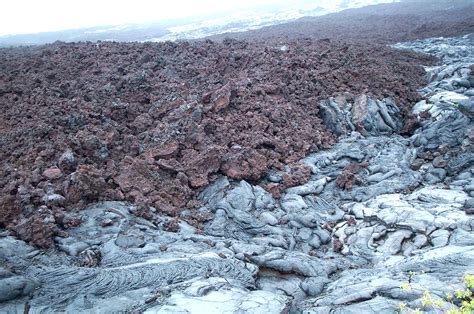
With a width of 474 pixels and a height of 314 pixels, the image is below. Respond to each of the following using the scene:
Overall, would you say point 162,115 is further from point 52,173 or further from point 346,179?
point 346,179

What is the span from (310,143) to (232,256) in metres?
4.32

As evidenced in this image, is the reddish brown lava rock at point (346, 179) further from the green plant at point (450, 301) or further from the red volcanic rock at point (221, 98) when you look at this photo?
the green plant at point (450, 301)

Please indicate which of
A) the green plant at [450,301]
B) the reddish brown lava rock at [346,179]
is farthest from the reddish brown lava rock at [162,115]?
the green plant at [450,301]

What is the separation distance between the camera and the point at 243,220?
6836 mm

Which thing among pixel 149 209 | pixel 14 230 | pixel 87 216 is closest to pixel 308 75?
Answer: pixel 149 209

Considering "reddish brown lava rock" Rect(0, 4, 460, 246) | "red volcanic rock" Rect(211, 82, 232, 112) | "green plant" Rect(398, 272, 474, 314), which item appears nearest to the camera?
"green plant" Rect(398, 272, 474, 314)

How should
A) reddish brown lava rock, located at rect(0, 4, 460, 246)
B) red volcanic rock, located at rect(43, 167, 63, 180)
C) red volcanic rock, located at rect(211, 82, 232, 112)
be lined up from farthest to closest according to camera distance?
red volcanic rock, located at rect(211, 82, 232, 112) < reddish brown lava rock, located at rect(0, 4, 460, 246) < red volcanic rock, located at rect(43, 167, 63, 180)

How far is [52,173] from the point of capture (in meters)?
6.50

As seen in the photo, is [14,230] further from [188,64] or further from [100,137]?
[188,64]

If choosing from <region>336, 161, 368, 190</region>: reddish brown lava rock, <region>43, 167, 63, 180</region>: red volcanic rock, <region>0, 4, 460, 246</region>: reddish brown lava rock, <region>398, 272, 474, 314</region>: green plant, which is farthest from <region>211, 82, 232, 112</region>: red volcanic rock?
<region>398, 272, 474, 314</region>: green plant

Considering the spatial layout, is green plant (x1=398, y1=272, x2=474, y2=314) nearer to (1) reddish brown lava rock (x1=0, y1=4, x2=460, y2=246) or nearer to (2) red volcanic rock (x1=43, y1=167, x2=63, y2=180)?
(1) reddish brown lava rock (x1=0, y1=4, x2=460, y2=246)

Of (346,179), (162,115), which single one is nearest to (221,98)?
(162,115)

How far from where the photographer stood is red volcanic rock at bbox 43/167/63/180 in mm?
6446

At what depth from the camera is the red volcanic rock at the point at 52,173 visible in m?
6.45
